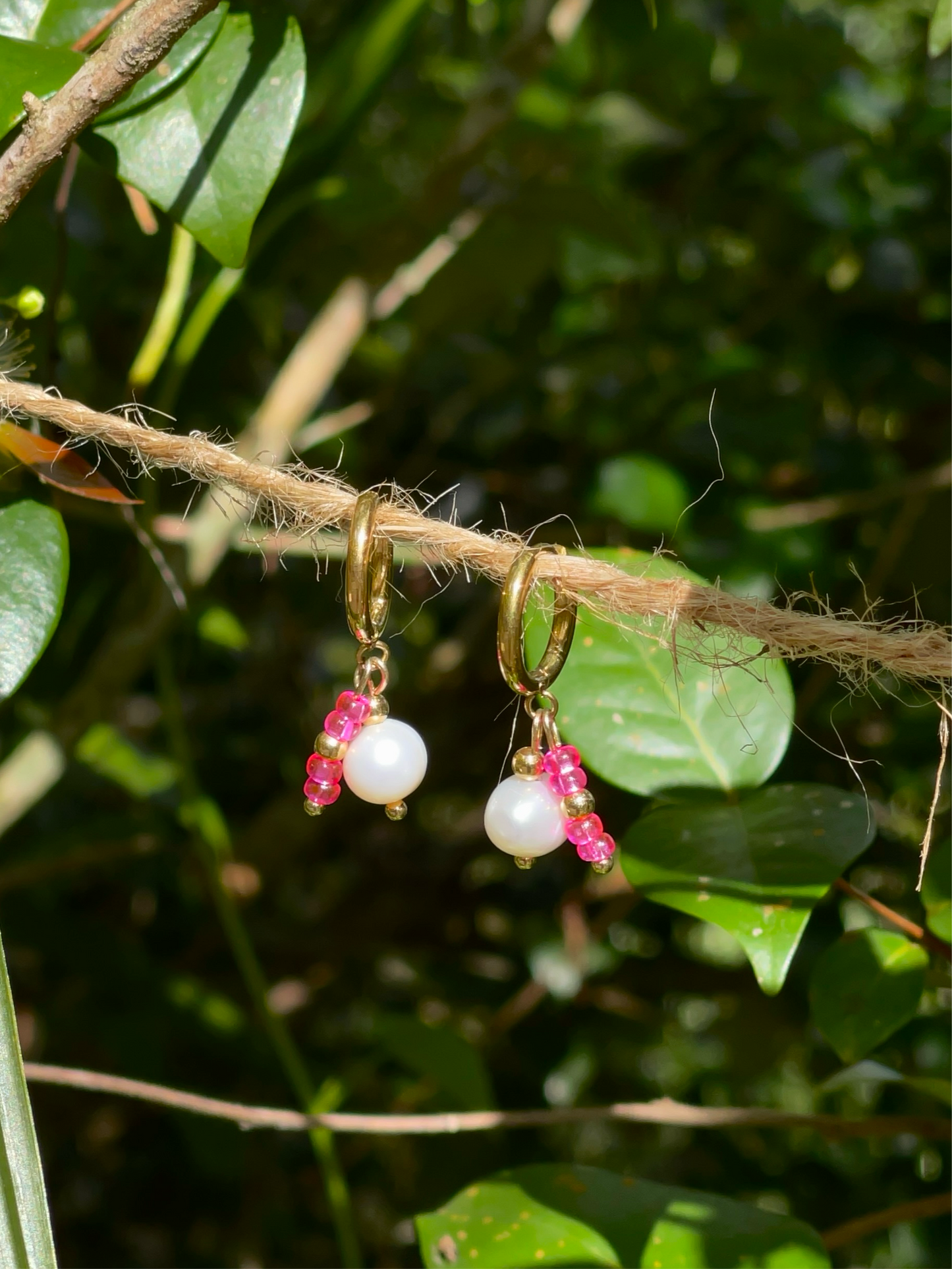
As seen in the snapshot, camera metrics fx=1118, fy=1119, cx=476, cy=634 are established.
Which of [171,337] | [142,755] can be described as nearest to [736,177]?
[171,337]

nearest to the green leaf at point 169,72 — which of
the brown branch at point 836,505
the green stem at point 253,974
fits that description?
the green stem at point 253,974

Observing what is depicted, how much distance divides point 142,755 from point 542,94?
662mm

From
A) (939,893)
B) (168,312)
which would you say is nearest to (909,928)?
(939,893)

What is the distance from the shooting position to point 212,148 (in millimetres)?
385

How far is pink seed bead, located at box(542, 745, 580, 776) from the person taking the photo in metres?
0.34

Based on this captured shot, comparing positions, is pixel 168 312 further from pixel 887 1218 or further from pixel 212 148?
pixel 887 1218

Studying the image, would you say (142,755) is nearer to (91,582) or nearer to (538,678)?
(91,582)

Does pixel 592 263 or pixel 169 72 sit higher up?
pixel 169 72

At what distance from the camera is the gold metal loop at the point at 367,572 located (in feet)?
1.03

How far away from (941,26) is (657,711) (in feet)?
0.91

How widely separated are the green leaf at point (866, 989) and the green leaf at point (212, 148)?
343mm

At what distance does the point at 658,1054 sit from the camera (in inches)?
64.9

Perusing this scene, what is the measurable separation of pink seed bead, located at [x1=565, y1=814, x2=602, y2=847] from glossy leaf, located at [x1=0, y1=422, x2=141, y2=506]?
174 mm

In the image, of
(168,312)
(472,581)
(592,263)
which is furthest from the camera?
(592,263)
